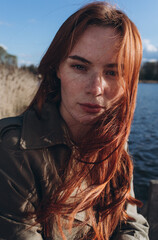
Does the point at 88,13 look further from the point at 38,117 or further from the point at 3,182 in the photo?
the point at 3,182

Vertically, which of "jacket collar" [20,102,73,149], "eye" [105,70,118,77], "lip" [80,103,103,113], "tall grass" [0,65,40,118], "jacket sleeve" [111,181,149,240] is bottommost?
"jacket sleeve" [111,181,149,240]

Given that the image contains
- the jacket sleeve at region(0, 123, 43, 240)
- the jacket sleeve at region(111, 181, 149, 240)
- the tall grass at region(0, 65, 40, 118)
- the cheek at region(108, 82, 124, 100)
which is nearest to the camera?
the jacket sleeve at region(0, 123, 43, 240)

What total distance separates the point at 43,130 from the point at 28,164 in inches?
9.4

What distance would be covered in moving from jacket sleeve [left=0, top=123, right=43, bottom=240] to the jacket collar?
2.6 inches

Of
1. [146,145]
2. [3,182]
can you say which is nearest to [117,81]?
[3,182]

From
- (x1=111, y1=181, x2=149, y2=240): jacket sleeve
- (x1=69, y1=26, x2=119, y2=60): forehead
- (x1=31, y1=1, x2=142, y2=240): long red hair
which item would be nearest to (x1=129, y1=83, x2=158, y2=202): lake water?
(x1=111, y1=181, x2=149, y2=240): jacket sleeve

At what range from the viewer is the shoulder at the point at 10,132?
3.61 feet

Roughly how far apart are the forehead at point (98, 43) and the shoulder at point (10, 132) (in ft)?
2.00

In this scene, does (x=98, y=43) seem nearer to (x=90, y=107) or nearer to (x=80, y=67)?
(x=80, y=67)

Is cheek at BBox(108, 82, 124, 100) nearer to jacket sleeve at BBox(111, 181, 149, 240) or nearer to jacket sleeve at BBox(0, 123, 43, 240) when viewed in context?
jacket sleeve at BBox(0, 123, 43, 240)

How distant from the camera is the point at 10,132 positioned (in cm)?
114

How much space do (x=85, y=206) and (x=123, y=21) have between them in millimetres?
1304

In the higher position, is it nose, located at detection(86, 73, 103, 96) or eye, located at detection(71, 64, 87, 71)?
eye, located at detection(71, 64, 87, 71)

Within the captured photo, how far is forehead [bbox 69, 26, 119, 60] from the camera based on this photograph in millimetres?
1200
